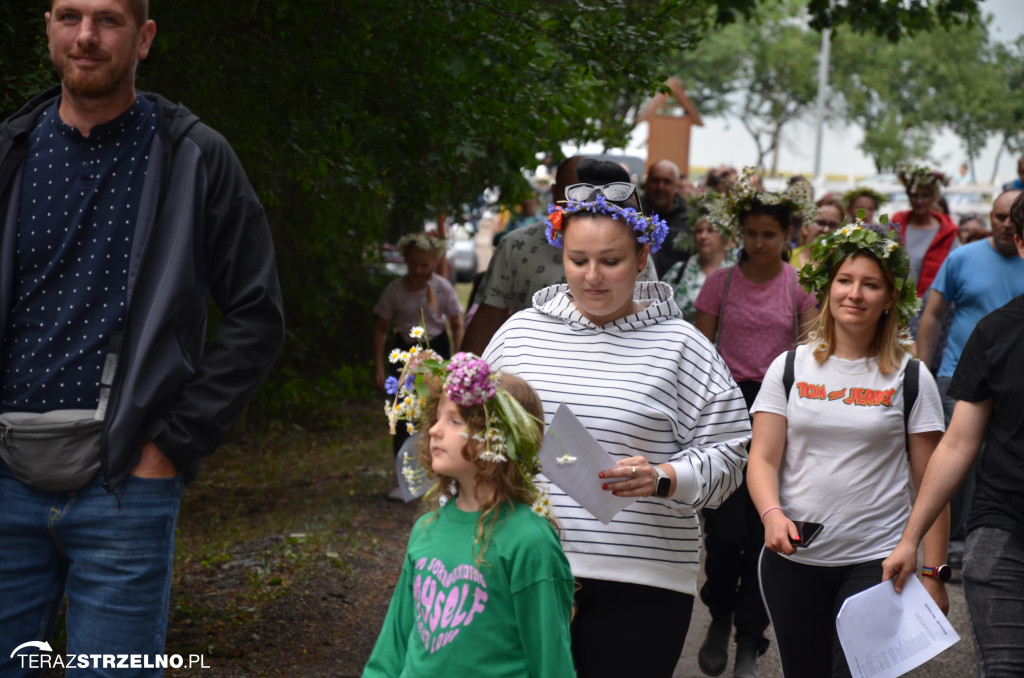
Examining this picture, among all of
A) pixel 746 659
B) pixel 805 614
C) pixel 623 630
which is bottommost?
pixel 746 659

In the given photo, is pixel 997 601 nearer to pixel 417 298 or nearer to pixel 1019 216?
pixel 1019 216

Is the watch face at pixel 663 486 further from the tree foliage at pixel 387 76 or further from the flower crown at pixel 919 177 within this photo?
the flower crown at pixel 919 177

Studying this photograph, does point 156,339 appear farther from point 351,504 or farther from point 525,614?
point 351,504

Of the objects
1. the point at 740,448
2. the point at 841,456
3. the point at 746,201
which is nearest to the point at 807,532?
the point at 841,456

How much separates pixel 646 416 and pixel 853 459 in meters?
1.01

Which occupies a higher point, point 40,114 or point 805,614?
point 40,114

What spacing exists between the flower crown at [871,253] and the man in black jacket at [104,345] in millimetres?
2154

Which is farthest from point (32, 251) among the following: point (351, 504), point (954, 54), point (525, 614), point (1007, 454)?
point (954, 54)

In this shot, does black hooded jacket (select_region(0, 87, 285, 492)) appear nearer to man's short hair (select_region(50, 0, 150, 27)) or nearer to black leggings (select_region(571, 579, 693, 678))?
man's short hair (select_region(50, 0, 150, 27))

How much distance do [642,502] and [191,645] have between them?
3049mm

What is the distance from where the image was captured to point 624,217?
3.51m

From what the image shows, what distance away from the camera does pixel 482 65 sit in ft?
21.8

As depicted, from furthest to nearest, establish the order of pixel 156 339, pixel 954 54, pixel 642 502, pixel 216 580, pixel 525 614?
pixel 954 54
pixel 216 580
pixel 642 502
pixel 156 339
pixel 525 614

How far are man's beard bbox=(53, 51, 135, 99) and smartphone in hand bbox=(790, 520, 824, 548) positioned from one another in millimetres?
2509
